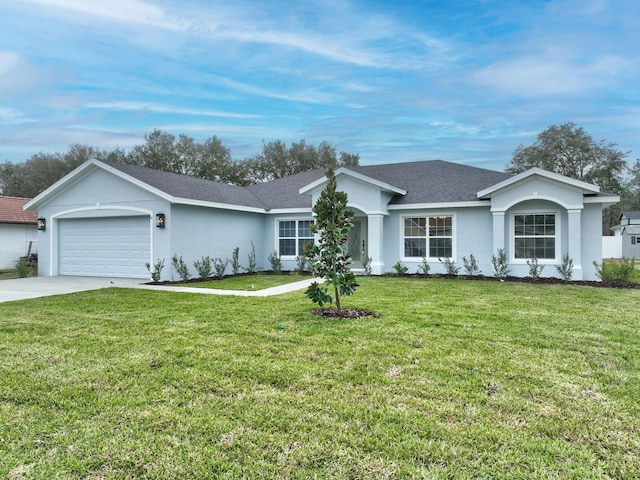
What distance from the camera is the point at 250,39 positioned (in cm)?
1373

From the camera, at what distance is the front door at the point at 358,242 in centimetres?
1608

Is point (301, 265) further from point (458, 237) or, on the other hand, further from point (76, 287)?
point (76, 287)

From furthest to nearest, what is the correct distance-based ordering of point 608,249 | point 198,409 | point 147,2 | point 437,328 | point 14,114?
point 608,249
point 14,114
point 147,2
point 437,328
point 198,409

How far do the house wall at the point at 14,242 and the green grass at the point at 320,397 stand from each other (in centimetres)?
1481

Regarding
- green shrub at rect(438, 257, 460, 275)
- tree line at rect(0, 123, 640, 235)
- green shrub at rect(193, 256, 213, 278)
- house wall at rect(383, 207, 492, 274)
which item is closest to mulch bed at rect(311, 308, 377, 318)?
green shrub at rect(193, 256, 213, 278)

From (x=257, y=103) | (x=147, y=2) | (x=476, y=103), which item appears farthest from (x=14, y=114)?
(x=476, y=103)

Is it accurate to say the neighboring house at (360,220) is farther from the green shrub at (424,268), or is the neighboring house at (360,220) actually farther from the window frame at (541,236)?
the green shrub at (424,268)

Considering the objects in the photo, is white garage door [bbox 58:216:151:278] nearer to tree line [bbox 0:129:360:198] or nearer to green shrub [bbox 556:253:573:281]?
green shrub [bbox 556:253:573:281]

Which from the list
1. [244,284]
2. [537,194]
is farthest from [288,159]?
[537,194]

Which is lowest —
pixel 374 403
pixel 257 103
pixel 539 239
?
pixel 374 403

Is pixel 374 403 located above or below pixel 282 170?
below

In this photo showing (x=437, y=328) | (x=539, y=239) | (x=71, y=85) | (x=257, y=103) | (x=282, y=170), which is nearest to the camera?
(x=437, y=328)

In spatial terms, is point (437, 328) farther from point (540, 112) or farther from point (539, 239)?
point (540, 112)

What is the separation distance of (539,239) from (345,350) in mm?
10781
